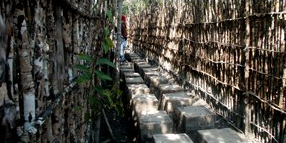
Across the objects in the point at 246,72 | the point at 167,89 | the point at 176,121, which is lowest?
the point at 176,121

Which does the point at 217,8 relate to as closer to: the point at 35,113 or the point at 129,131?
the point at 129,131

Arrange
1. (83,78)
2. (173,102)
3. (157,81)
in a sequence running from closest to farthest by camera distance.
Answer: (83,78)
(173,102)
(157,81)

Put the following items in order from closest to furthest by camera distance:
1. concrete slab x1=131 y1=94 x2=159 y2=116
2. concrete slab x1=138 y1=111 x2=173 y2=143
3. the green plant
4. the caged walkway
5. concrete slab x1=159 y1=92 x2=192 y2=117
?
the green plant
the caged walkway
concrete slab x1=138 y1=111 x2=173 y2=143
concrete slab x1=131 y1=94 x2=159 y2=116
concrete slab x1=159 y1=92 x2=192 y2=117

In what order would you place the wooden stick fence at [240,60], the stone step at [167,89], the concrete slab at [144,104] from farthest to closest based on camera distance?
1. the stone step at [167,89]
2. the concrete slab at [144,104]
3. the wooden stick fence at [240,60]

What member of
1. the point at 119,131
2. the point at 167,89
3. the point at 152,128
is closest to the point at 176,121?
the point at 152,128

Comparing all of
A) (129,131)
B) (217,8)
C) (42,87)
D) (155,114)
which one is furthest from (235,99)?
(42,87)

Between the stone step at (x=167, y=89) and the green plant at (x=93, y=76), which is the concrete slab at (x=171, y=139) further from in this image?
the stone step at (x=167, y=89)

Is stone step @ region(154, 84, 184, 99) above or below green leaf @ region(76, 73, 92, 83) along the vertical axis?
below

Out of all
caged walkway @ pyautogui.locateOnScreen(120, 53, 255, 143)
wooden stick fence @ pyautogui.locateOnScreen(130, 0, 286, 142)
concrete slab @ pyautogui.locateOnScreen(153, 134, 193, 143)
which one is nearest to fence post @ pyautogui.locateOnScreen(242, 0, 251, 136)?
wooden stick fence @ pyautogui.locateOnScreen(130, 0, 286, 142)

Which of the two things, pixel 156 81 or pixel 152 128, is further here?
pixel 156 81

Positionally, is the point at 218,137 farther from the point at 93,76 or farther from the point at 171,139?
the point at 93,76

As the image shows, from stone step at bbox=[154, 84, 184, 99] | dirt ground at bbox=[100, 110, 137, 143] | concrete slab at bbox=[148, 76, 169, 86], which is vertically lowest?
dirt ground at bbox=[100, 110, 137, 143]

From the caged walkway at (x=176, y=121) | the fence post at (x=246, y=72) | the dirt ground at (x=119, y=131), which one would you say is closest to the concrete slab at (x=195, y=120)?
the caged walkway at (x=176, y=121)

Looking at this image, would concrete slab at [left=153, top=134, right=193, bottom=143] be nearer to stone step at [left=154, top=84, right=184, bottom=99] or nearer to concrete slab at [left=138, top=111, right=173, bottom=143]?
concrete slab at [left=138, top=111, right=173, bottom=143]
